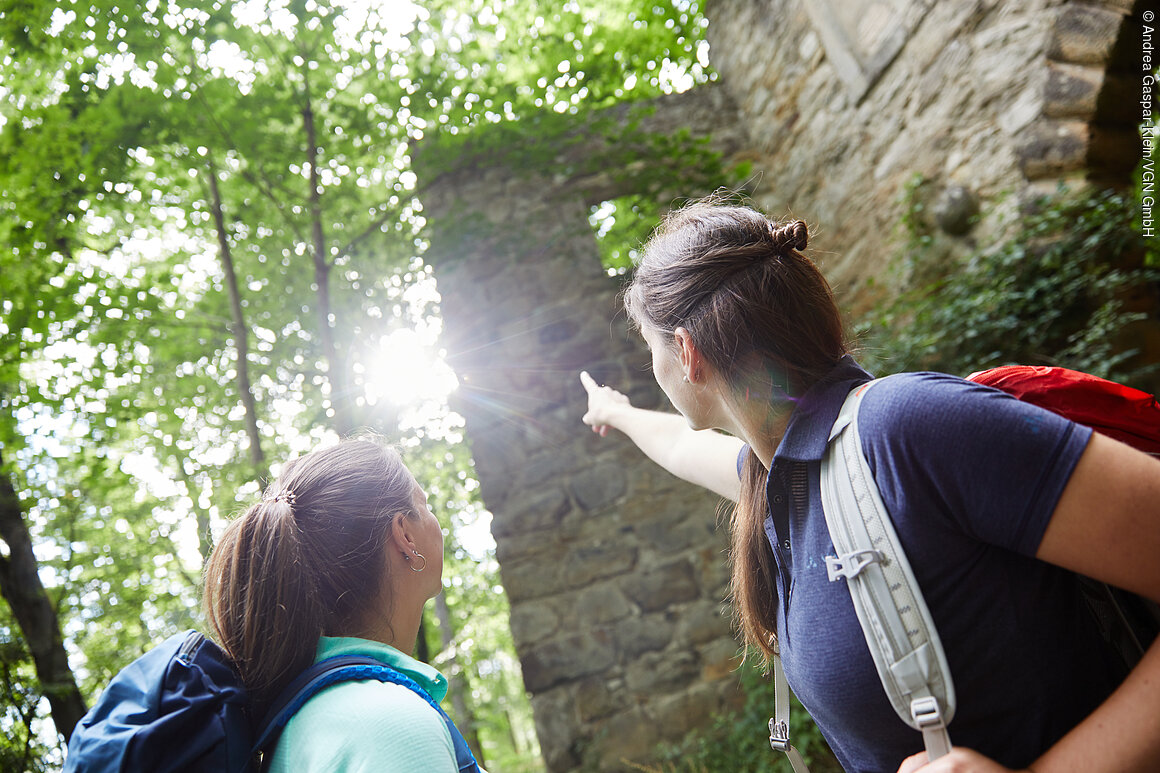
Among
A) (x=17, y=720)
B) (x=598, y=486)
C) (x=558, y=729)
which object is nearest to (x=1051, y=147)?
(x=598, y=486)

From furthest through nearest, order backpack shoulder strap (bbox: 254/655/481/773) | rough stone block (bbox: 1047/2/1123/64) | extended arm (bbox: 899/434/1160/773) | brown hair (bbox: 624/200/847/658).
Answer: rough stone block (bbox: 1047/2/1123/64) < brown hair (bbox: 624/200/847/658) < backpack shoulder strap (bbox: 254/655/481/773) < extended arm (bbox: 899/434/1160/773)

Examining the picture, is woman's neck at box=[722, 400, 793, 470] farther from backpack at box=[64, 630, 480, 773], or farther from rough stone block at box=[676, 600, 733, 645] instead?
rough stone block at box=[676, 600, 733, 645]

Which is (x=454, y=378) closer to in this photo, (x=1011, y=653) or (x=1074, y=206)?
(x=1074, y=206)

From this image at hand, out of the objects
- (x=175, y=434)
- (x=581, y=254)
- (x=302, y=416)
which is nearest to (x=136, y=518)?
(x=175, y=434)

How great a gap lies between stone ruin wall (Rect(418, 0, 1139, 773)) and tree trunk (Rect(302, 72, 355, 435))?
28.6 inches

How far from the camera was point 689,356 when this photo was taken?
3.95 feet

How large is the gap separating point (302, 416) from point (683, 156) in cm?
426

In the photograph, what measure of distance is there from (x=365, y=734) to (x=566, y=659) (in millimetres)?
3164

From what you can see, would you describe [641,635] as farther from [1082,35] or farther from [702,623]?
[1082,35]

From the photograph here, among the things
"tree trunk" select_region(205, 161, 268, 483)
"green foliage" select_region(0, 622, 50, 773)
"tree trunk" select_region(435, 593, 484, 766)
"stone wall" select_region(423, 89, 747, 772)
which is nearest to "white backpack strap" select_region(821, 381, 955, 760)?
"stone wall" select_region(423, 89, 747, 772)

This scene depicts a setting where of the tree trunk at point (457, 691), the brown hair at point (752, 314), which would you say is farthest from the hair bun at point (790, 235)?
the tree trunk at point (457, 691)

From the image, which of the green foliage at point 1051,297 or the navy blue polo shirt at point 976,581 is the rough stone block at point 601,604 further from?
the navy blue polo shirt at point 976,581

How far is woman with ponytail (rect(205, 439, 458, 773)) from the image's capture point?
0.92 m

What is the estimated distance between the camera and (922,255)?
12.6 feet
